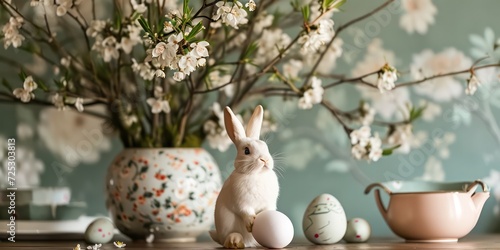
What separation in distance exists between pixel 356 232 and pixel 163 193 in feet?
1.19

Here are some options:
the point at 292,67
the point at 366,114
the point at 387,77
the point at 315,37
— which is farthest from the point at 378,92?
the point at 315,37

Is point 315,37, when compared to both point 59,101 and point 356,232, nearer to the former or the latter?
point 356,232

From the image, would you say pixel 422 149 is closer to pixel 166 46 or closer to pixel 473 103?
pixel 473 103

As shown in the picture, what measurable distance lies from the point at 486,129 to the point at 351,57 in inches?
13.5

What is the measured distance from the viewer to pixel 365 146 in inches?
59.0

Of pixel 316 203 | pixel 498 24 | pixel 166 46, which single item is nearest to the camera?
pixel 166 46

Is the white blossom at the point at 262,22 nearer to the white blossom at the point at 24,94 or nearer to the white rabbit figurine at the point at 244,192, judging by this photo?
the white rabbit figurine at the point at 244,192

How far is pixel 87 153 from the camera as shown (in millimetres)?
1764

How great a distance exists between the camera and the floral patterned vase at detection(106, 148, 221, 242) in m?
1.45

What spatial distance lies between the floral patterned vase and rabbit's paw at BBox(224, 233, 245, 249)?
0.73 feet

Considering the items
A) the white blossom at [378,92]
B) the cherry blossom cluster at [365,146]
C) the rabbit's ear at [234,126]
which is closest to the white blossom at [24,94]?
the rabbit's ear at [234,126]

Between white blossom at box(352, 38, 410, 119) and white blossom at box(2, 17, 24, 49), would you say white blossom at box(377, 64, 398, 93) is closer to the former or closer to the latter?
white blossom at box(352, 38, 410, 119)

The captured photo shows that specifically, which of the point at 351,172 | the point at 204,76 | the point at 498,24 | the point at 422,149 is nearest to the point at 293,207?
the point at 351,172

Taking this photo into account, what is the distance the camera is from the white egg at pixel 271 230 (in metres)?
1.20
